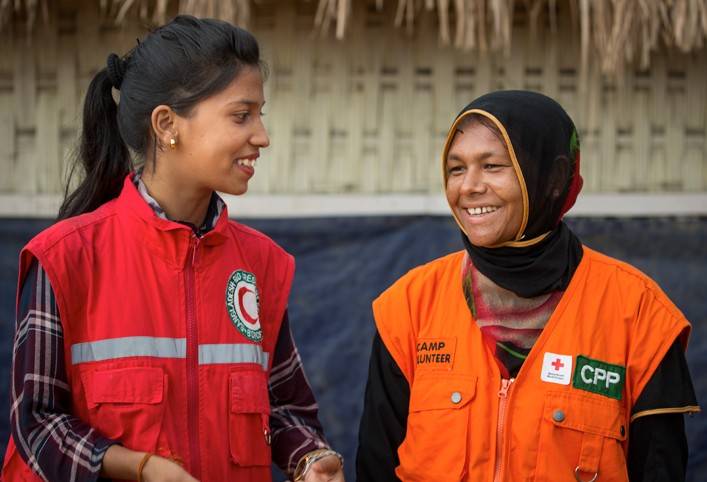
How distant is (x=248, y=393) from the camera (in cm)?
250

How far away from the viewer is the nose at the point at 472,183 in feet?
8.90

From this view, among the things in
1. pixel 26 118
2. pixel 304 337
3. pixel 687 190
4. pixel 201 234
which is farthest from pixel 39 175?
pixel 687 190

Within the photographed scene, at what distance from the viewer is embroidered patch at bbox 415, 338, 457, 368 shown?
2742 millimetres

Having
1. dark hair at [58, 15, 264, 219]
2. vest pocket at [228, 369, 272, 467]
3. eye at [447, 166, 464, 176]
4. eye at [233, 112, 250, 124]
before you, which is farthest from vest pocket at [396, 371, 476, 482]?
dark hair at [58, 15, 264, 219]

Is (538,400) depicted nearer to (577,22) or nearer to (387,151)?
(387,151)

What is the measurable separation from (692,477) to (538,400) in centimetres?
184

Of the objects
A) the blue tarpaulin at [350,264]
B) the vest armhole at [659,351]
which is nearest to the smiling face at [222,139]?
the vest armhole at [659,351]

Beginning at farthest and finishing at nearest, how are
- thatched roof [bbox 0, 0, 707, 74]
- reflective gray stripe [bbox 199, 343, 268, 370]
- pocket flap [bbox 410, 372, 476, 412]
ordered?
thatched roof [bbox 0, 0, 707, 74]
pocket flap [bbox 410, 372, 476, 412]
reflective gray stripe [bbox 199, 343, 268, 370]

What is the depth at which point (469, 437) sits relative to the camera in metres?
2.65

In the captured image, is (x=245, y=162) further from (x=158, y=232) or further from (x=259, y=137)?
(x=158, y=232)

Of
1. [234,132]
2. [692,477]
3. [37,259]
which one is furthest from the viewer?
[692,477]

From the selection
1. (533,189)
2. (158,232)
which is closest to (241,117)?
(158,232)

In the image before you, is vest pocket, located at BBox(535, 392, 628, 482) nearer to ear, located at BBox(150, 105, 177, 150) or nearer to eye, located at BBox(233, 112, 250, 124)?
eye, located at BBox(233, 112, 250, 124)

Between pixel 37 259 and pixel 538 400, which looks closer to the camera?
pixel 37 259
